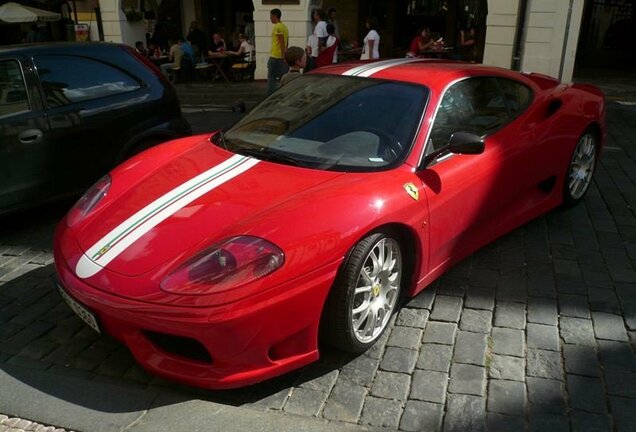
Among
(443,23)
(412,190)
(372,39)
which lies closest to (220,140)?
(412,190)

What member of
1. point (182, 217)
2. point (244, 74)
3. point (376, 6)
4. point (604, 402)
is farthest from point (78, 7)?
point (604, 402)

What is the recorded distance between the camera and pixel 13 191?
170 inches

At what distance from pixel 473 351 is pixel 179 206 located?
5.50 feet

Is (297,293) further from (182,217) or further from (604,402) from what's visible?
(604,402)

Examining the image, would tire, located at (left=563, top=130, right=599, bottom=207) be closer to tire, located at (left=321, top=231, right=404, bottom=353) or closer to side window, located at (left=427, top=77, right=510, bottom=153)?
side window, located at (left=427, top=77, right=510, bottom=153)

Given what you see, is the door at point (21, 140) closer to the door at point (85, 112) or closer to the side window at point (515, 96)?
the door at point (85, 112)

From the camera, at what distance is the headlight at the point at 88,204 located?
119 inches

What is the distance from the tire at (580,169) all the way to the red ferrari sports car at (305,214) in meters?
0.39

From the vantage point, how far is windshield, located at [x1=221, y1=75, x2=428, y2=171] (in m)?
3.14

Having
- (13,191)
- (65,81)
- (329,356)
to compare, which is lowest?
(329,356)

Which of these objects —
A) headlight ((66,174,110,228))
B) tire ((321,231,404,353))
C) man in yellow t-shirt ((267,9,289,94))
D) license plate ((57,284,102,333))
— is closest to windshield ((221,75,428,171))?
tire ((321,231,404,353))

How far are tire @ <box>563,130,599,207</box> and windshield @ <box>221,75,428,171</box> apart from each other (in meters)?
1.85

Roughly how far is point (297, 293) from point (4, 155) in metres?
2.99

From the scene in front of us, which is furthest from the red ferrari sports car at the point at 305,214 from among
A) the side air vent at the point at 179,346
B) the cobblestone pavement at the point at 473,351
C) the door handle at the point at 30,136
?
the door handle at the point at 30,136
